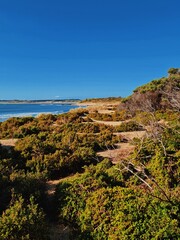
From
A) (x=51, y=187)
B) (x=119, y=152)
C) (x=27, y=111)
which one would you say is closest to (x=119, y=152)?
(x=119, y=152)

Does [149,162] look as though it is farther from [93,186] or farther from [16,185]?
[16,185]

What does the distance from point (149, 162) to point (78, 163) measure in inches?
113

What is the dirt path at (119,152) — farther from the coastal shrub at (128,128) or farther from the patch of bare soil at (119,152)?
the coastal shrub at (128,128)

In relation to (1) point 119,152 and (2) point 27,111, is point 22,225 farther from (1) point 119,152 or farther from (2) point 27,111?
(2) point 27,111

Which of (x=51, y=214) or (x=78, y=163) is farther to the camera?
(x=78, y=163)

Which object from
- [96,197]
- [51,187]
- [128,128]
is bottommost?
[51,187]

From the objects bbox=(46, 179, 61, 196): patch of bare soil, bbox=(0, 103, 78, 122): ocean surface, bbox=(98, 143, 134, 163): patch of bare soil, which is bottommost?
bbox=(46, 179, 61, 196): patch of bare soil

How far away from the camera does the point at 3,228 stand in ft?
12.3

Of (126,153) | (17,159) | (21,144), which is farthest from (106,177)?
(21,144)

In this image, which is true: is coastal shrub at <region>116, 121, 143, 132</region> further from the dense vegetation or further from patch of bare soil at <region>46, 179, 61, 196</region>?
patch of bare soil at <region>46, 179, 61, 196</region>

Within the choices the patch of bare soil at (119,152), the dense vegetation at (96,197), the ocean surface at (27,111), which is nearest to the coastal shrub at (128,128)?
the patch of bare soil at (119,152)

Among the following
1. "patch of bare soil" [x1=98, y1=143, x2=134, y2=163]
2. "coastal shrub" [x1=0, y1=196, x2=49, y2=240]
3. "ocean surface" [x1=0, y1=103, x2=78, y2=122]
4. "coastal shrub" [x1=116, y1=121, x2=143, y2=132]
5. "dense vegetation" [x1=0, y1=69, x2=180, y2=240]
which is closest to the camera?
"coastal shrub" [x1=0, y1=196, x2=49, y2=240]

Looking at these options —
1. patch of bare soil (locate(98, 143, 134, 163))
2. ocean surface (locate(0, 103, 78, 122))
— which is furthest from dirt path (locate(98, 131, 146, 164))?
ocean surface (locate(0, 103, 78, 122))

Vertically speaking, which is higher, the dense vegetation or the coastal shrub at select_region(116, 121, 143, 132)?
the coastal shrub at select_region(116, 121, 143, 132)
